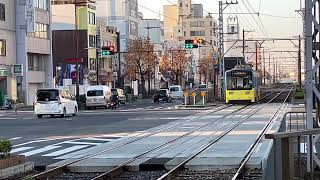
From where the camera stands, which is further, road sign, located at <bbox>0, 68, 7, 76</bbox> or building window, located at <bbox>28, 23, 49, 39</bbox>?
building window, located at <bbox>28, 23, 49, 39</bbox>

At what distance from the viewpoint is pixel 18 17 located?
69.6 metres

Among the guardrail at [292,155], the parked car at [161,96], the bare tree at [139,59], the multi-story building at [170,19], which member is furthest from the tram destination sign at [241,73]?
the multi-story building at [170,19]

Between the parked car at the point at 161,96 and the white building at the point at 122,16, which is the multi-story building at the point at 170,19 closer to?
the white building at the point at 122,16

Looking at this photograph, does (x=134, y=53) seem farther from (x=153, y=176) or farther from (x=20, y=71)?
(x=153, y=176)

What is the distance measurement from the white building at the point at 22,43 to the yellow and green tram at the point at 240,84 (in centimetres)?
2572

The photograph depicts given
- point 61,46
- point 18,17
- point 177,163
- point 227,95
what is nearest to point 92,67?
point 61,46

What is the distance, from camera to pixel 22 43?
69.7m

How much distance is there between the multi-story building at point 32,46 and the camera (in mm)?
→ 69325

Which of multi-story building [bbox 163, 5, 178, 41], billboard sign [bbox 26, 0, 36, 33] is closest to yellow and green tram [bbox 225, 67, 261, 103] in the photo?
billboard sign [bbox 26, 0, 36, 33]

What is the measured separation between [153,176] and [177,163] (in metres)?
1.61

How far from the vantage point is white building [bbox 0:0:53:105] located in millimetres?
67500

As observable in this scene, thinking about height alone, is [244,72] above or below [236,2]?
below

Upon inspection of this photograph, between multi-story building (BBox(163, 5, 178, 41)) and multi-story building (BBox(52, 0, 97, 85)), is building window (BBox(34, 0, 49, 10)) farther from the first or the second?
multi-story building (BBox(163, 5, 178, 41))

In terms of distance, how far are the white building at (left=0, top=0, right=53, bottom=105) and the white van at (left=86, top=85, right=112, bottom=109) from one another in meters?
14.5
